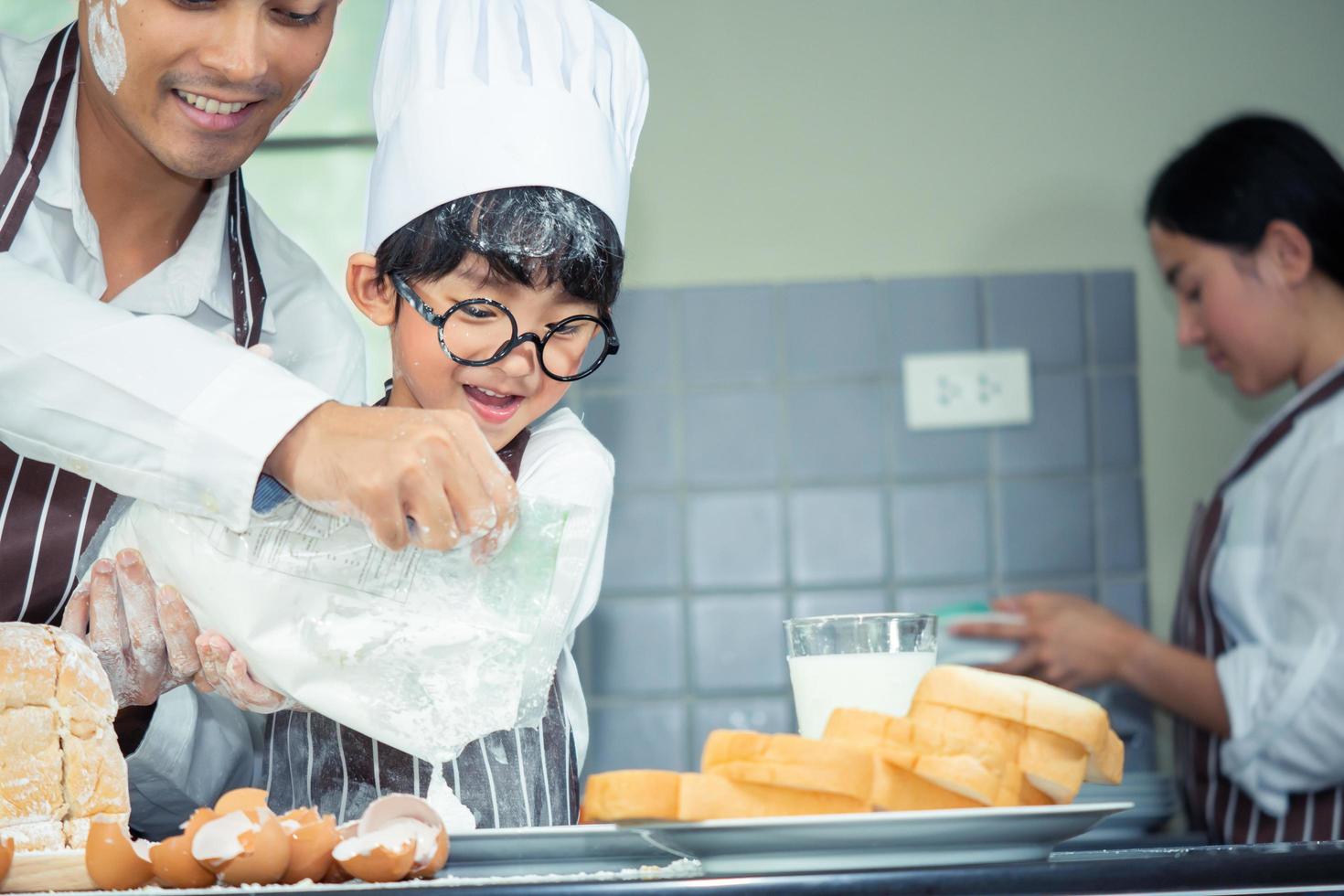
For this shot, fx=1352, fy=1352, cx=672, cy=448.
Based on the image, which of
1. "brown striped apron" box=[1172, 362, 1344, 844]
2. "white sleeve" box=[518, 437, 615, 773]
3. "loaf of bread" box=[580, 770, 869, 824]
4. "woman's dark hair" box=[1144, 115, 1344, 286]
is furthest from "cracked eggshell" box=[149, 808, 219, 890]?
"woman's dark hair" box=[1144, 115, 1344, 286]

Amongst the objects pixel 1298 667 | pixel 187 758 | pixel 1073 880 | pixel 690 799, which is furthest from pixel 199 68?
pixel 1298 667

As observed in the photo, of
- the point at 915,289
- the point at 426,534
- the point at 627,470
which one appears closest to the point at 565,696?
the point at 426,534

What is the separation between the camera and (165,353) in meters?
0.70

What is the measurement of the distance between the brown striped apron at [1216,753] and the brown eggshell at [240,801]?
1.30 m

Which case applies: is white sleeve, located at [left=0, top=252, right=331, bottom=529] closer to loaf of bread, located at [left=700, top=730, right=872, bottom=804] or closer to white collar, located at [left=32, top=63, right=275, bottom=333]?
white collar, located at [left=32, top=63, right=275, bottom=333]

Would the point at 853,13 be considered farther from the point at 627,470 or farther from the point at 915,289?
the point at 627,470

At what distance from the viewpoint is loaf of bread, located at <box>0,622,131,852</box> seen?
0.60 metres

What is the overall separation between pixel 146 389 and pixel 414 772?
0.85 ft

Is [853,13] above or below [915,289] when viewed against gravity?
above

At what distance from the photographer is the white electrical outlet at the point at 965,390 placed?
1727mm

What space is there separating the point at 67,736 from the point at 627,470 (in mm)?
1128

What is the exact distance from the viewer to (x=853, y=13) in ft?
5.22

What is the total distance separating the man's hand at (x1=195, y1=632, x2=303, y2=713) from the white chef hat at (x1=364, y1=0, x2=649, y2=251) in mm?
275

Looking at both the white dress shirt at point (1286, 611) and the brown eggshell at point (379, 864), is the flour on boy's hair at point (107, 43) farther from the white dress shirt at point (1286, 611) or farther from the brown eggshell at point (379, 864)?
the white dress shirt at point (1286, 611)
